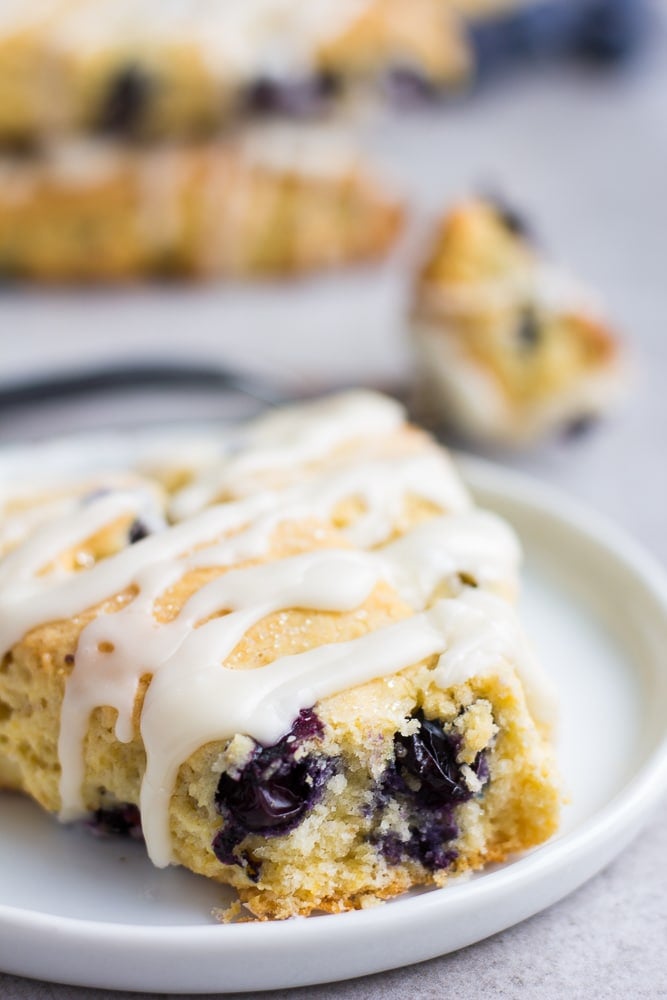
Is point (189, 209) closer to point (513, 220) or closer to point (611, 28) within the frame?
point (513, 220)

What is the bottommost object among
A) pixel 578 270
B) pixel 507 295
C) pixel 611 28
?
pixel 578 270

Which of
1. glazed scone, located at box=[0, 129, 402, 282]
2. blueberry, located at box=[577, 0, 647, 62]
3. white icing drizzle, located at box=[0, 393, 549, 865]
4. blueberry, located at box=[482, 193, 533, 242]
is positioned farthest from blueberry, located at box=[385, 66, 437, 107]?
white icing drizzle, located at box=[0, 393, 549, 865]

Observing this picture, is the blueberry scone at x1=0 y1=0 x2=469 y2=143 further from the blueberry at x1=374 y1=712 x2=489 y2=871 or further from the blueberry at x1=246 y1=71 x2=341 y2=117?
the blueberry at x1=374 y1=712 x2=489 y2=871

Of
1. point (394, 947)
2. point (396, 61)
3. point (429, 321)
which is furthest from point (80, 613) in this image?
point (396, 61)

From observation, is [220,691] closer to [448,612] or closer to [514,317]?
[448,612]

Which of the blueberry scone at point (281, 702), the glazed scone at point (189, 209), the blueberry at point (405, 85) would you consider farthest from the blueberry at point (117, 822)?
the blueberry at point (405, 85)

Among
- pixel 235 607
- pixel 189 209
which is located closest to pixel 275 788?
pixel 235 607

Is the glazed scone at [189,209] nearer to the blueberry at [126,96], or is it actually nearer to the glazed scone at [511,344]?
the blueberry at [126,96]
